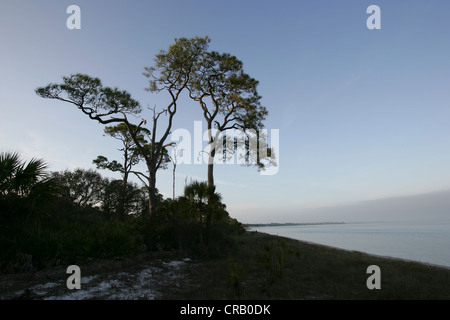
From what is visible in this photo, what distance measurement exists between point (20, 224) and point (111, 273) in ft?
11.5

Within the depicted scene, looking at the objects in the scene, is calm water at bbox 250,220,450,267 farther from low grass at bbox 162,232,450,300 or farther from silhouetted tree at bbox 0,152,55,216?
silhouetted tree at bbox 0,152,55,216

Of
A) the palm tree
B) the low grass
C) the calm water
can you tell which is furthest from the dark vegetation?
the calm water

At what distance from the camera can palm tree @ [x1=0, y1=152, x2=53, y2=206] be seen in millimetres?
8297

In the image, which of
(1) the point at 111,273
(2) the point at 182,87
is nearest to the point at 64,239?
(1) the point at 111,273

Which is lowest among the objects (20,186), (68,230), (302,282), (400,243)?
(400,243)

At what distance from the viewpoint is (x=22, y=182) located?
8445mm

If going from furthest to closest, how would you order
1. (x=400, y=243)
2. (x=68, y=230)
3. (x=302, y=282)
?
(x=400, y=243) < (x=68, y=230) < (x=302, y=282)

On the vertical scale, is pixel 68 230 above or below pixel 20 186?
below

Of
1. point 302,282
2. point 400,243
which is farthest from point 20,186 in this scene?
point 400,243

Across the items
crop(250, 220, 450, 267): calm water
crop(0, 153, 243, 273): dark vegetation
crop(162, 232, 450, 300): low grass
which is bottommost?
crop(250, 220, 450, 267): calm water

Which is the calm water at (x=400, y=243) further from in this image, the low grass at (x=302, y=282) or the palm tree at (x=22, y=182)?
the palm tree at (x=22, y=182)

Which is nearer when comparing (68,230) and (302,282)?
(302,282)

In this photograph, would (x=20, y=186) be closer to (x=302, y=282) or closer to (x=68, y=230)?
(x=68, y=230)

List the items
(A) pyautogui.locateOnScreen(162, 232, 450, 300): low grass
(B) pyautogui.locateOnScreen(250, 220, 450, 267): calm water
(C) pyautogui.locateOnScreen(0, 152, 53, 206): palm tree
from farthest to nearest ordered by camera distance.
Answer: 1. (B) pyautogui.locateOnScreen(250, 220, 450, 267): calm water
2. (C) pyautogui.locateOnScreen(0, 152, 53, 206): palm tree
3. (A) pyautogui.locateOnScreen(162, 232, 450, 300): low grass
